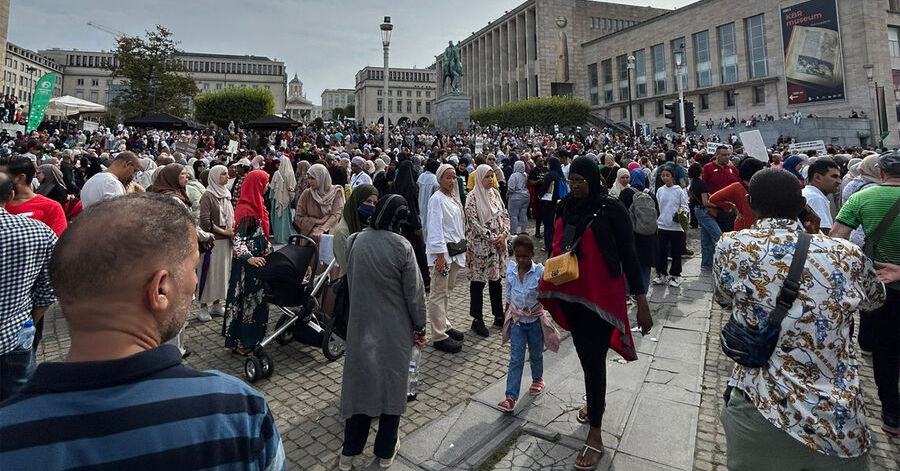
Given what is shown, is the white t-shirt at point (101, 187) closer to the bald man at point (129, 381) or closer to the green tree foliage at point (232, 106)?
the bald man at point (129, 381)

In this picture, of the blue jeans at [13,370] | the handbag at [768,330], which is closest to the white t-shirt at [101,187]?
the blue jeans at [13,370]

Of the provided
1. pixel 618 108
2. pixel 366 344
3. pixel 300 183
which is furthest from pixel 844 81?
pixel 366 344

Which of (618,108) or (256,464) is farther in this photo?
(618,108)

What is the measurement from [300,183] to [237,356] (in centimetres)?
557

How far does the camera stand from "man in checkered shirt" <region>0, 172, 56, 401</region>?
2592mm

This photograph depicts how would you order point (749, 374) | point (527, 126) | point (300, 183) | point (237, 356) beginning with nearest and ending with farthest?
1. point (749, 374)
2. point (237, 356)
3. point (300, 183)
4. point (527, 126)

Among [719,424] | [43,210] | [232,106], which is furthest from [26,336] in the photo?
[232,106]

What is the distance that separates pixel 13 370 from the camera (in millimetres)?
2760

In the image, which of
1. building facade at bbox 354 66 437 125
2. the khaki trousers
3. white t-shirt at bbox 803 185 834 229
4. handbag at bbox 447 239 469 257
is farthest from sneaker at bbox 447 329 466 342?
building facade at bbox 354 66 437 125

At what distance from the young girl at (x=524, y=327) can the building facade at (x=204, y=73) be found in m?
97.4

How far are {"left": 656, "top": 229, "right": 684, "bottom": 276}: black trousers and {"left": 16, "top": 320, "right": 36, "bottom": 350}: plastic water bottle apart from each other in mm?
7524

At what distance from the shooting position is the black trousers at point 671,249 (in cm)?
741

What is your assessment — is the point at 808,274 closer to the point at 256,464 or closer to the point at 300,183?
the point at 256,464

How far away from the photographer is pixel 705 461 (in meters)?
3.23
